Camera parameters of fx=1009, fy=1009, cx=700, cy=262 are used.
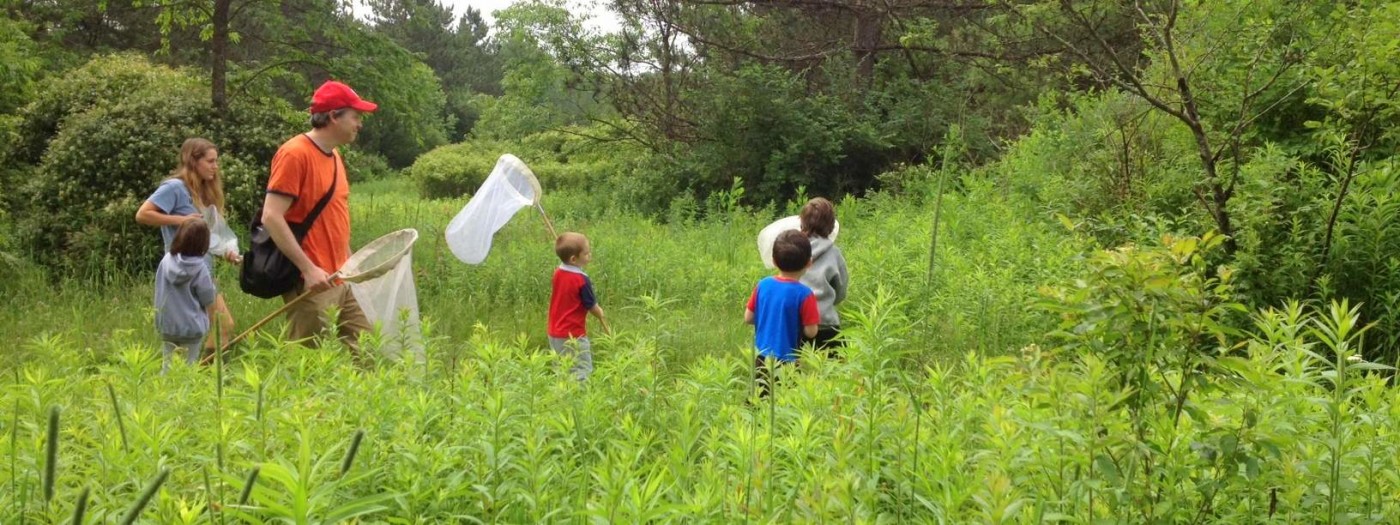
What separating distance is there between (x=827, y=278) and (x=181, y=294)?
12.4 feet

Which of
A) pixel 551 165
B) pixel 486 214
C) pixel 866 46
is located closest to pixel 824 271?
pixel 486 214

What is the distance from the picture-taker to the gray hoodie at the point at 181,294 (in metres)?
5.85

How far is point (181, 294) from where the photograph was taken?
5.90m

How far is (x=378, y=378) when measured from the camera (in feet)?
11.4

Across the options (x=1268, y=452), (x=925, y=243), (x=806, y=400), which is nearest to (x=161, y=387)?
(x=806, y=400)

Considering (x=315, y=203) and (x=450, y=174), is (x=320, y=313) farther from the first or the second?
(x=450, y=174)

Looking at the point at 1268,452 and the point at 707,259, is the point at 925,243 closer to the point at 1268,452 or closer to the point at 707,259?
the point at 707,259

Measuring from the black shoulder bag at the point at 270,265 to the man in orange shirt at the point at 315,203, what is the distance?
3cm

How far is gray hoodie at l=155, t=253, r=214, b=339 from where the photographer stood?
5.85 m

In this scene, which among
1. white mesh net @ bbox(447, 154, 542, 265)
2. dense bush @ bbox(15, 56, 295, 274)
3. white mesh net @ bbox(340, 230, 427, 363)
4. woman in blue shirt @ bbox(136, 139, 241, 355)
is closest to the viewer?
white mesh net @ bbox(340, 230, 427, 363)

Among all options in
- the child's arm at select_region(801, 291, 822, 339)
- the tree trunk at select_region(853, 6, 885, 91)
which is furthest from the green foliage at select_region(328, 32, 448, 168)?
the child's arm at select_region(801, 291, 822, 339)

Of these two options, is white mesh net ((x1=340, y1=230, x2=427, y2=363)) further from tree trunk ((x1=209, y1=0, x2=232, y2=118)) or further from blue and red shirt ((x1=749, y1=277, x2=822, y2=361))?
tree trunk ((x1=209, y1=0, x2=232, y2=118))

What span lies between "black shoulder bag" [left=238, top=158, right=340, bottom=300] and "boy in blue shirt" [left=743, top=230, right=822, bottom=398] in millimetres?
2446

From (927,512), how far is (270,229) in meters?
3.99
